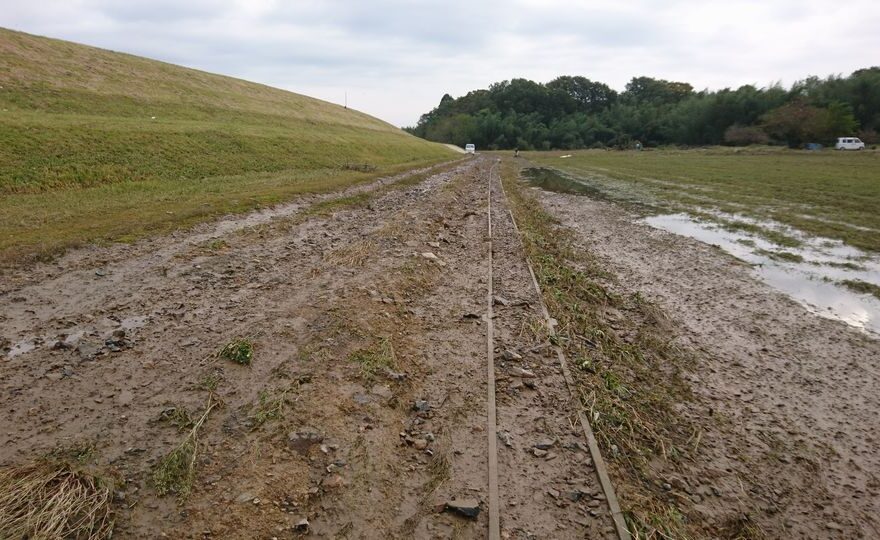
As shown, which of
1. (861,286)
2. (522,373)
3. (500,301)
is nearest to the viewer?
(522,373)

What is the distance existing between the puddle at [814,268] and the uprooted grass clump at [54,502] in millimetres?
10971

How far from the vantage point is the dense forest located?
76.2 m

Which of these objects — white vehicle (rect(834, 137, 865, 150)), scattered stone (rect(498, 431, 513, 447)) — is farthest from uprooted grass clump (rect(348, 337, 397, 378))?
white vehicle (rect(834, 137, 865, 150))

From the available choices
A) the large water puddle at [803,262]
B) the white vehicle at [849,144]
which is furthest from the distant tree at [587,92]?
the large water puddle at [803,262]

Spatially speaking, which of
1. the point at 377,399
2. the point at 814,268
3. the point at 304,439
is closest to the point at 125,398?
the point at 304,439

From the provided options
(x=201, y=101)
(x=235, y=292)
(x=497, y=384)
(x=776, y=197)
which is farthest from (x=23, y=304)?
(x=201, y=101)

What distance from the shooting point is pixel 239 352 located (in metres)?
6.07

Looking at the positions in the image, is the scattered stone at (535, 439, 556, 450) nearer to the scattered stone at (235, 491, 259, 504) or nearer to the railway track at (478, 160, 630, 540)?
the railway track at (478, 160, 630, 540)

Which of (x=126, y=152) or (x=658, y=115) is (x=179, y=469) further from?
(x=658, y=115)

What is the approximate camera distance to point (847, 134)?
7300 centimetres

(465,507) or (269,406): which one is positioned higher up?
(269,406)

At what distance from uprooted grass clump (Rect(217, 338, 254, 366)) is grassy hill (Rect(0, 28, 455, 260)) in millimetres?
6550

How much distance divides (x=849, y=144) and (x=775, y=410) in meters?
80.2

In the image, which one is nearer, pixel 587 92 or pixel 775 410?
pixel 775 410
